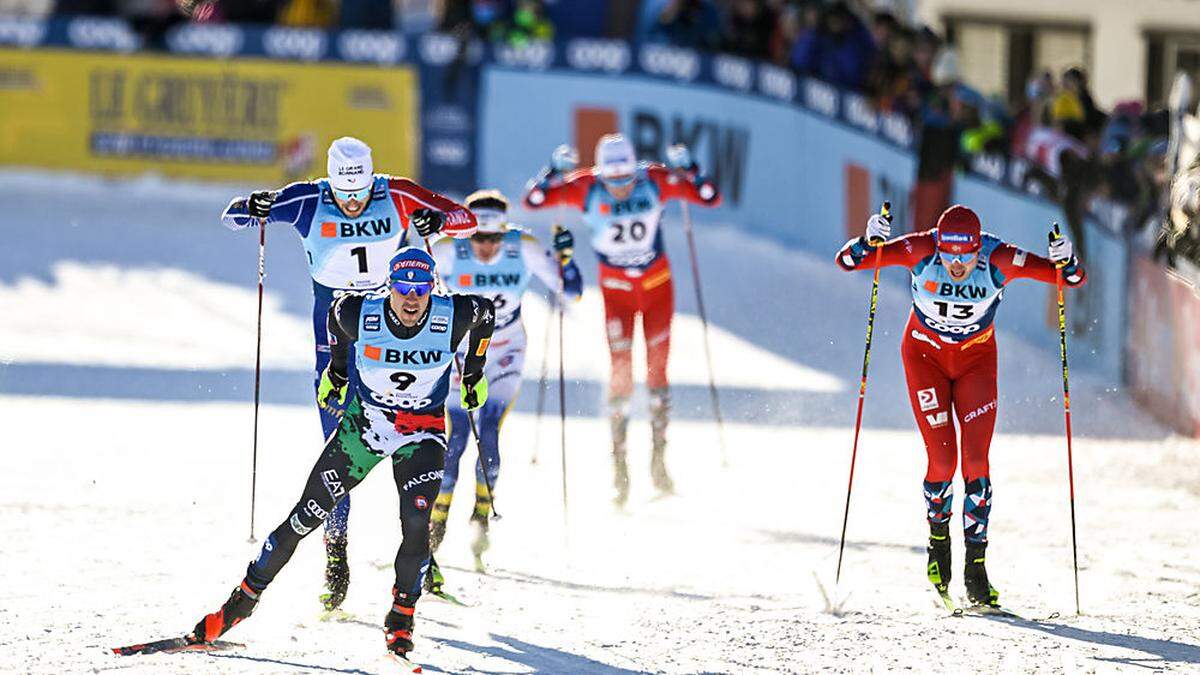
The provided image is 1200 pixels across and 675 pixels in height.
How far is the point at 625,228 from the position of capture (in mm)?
14656

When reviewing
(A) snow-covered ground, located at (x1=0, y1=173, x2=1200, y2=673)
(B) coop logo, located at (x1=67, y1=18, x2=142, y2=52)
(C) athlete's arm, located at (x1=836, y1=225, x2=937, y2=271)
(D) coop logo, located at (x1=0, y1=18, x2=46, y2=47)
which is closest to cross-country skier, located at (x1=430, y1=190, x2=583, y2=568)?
(A) snow-covered ground, located at (x1=0, y1=173, x2=1200, y2=673)

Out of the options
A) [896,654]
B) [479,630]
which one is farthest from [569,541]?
[896,654]

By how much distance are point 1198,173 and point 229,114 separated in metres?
11.8

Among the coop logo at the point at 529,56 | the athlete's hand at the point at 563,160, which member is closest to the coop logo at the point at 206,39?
the coop logo at the point at 529,56

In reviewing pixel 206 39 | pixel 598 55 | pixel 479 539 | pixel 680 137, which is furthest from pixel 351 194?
pixel 206 39

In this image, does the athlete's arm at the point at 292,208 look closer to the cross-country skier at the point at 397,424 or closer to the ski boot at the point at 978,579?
the cross-country skier at the point at 397,424

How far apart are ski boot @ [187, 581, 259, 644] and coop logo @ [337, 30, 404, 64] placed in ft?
45.5

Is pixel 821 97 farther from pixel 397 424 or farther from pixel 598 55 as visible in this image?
pixel 397 424

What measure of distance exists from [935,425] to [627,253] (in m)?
3.56

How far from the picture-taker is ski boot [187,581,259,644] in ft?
33.8

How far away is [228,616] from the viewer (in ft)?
33.8

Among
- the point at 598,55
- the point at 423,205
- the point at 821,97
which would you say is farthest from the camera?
the point at 598,55

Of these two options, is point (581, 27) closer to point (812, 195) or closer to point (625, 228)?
point (812, 195)

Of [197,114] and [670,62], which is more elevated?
[670,62]
